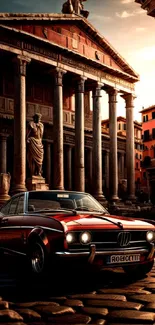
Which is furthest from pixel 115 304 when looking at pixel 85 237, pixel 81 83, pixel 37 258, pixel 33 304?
pixel 81 83

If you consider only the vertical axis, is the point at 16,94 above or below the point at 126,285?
above

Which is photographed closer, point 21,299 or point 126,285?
point 21,299

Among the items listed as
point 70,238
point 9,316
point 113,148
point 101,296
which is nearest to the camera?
point 9,316

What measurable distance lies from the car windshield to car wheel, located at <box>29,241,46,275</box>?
82 centimetres

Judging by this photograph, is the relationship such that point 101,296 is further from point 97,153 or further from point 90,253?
point 97,153

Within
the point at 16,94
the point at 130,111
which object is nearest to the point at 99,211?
the point at 16,94

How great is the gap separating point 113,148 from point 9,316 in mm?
27132

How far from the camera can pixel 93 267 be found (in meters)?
5.87

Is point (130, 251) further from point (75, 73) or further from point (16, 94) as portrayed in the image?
point (75, 73)

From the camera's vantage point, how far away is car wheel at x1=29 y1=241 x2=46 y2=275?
5.99 metres

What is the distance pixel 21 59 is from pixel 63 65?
3786 millimetres

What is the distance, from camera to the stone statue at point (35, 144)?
76.6 ft

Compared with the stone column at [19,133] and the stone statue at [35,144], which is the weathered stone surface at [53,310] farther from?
the stone column at [19,133]

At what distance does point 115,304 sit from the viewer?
4.90m
